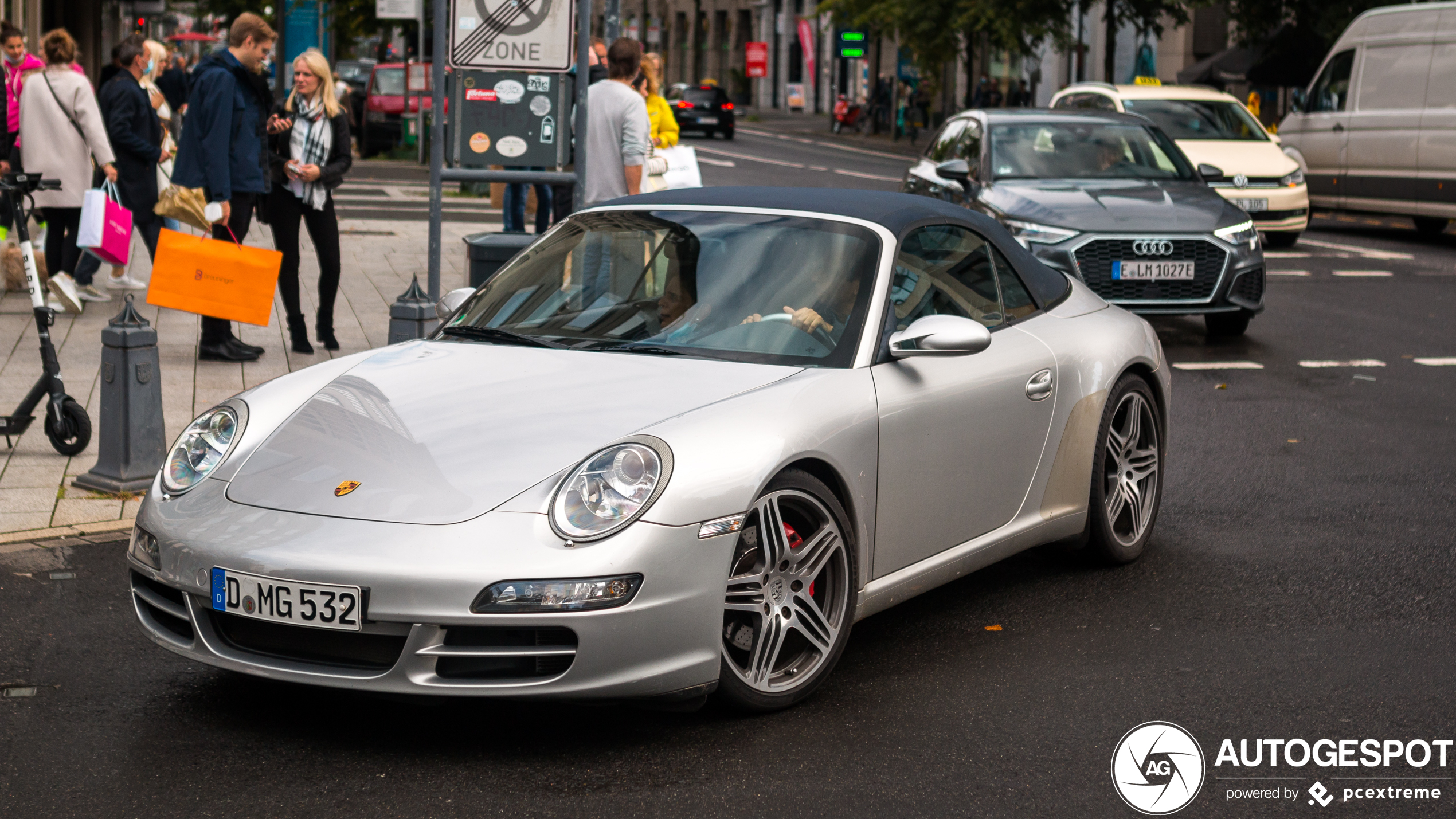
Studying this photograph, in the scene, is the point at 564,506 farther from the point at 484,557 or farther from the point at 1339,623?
the point at 1339,623

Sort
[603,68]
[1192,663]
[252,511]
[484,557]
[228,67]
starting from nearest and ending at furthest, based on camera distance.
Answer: [484,557]
[252,511]
[1192,663]
[228,67]
[603,68]

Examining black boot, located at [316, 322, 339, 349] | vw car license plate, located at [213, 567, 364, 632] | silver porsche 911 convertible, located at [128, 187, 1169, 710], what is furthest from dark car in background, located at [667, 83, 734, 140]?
vw car license plate, located at [213, 567, 364, 632]

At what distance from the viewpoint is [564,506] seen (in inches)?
153

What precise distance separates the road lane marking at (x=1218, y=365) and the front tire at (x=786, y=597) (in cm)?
657

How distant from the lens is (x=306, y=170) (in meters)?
9.50

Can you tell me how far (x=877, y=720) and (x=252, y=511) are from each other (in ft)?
5.37

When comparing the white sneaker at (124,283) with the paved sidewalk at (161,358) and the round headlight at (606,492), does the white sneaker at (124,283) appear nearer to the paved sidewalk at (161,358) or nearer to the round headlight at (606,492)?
the paved sidewalk at (161,358)

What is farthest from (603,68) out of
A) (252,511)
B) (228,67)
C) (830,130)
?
(830,130)

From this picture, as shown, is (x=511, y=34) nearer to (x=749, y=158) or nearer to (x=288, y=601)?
(x=288, y=601)

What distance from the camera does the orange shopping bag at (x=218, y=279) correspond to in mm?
8703

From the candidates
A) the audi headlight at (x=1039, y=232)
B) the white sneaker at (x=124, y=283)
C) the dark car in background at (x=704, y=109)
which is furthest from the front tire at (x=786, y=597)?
the dark car in background at (x=704, y=109)

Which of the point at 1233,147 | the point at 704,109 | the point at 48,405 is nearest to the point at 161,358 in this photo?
the point at 48,405

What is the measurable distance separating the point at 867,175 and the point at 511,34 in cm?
2094

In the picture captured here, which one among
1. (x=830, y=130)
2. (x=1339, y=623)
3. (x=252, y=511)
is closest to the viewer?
(x=252, y=511)
